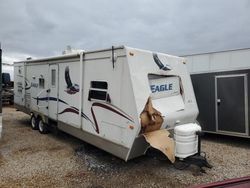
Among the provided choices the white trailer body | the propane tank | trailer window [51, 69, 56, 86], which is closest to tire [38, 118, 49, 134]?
the white trailer body

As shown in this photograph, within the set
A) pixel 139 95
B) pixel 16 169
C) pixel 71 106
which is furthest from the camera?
pixel 71 106

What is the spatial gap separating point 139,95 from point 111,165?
1.84 meters

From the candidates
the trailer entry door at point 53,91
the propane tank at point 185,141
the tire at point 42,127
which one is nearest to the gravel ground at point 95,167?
the propane tank at point 185,141

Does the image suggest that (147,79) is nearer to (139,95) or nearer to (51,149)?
(139,95)

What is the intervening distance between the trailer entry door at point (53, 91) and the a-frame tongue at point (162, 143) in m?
3.62

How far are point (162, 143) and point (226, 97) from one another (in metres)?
3.67

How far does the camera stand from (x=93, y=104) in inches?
225

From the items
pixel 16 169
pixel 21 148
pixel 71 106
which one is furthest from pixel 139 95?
pixel 21 148

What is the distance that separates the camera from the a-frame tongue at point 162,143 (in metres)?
4.75

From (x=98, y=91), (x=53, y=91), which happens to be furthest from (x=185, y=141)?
(x=53, y=91)

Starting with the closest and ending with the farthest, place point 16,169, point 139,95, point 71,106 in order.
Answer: point 139,95
point 16,169
point 71,106

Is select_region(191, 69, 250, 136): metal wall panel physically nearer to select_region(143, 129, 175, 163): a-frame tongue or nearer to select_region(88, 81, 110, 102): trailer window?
select_region(143, 129, 175, 163): a-frame tongue

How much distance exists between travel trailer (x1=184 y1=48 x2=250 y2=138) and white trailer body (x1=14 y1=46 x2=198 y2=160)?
1772 mm

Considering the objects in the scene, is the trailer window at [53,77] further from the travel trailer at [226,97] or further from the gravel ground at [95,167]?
the travel trailer at [226,97]
